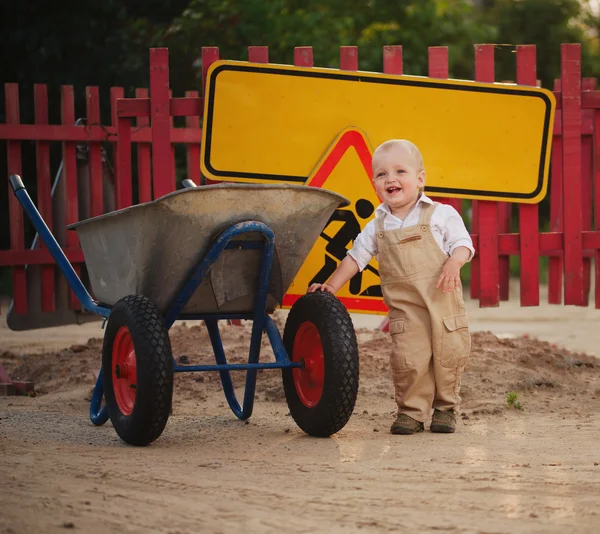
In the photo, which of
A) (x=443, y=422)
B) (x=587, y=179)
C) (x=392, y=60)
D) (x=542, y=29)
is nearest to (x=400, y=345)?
(x=443, y=422)

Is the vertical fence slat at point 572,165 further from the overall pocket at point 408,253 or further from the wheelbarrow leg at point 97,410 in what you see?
the wheelbarrow leg at point 97,410

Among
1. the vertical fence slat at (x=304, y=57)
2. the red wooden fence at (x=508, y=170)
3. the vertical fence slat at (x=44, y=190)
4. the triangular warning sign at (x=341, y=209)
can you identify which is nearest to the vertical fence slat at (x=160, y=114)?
the red wooden fence at (x=508, y=170)

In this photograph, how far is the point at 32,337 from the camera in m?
8.59

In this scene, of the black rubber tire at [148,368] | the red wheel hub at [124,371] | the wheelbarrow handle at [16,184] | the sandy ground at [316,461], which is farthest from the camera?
the wheelbarrow handle at [16,184]

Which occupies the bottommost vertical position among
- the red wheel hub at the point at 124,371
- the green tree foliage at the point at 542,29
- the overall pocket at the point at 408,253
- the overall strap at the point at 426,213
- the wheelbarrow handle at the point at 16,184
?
the red wheel hub at the point at 124,371

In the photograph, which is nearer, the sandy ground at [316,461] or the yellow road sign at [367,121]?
the sandy ground at [316,461]

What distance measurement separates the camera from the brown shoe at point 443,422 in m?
4.59

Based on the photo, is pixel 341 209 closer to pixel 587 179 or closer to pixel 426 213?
pixel 426 213

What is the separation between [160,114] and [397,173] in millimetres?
1883

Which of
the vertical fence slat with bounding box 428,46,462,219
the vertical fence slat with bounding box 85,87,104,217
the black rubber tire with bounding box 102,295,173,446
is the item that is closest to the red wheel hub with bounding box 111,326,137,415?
the black rubber tire with bounding box 102,295,173,446

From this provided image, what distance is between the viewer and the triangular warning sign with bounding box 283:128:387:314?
5777mm

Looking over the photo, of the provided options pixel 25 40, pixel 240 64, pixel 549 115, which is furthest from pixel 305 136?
pixel 25 40

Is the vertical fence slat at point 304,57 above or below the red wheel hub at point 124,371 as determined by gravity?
above

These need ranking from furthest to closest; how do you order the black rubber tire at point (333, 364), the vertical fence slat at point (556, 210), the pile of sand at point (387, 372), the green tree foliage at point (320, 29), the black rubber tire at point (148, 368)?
the green tree foliage at point (320, 29) < the vertical fence slat at point (556, 210) < the pile of sand at point (387, 372) < the black rubber tire at point (333, 364) < the black rubber tire at point (148, 368)
